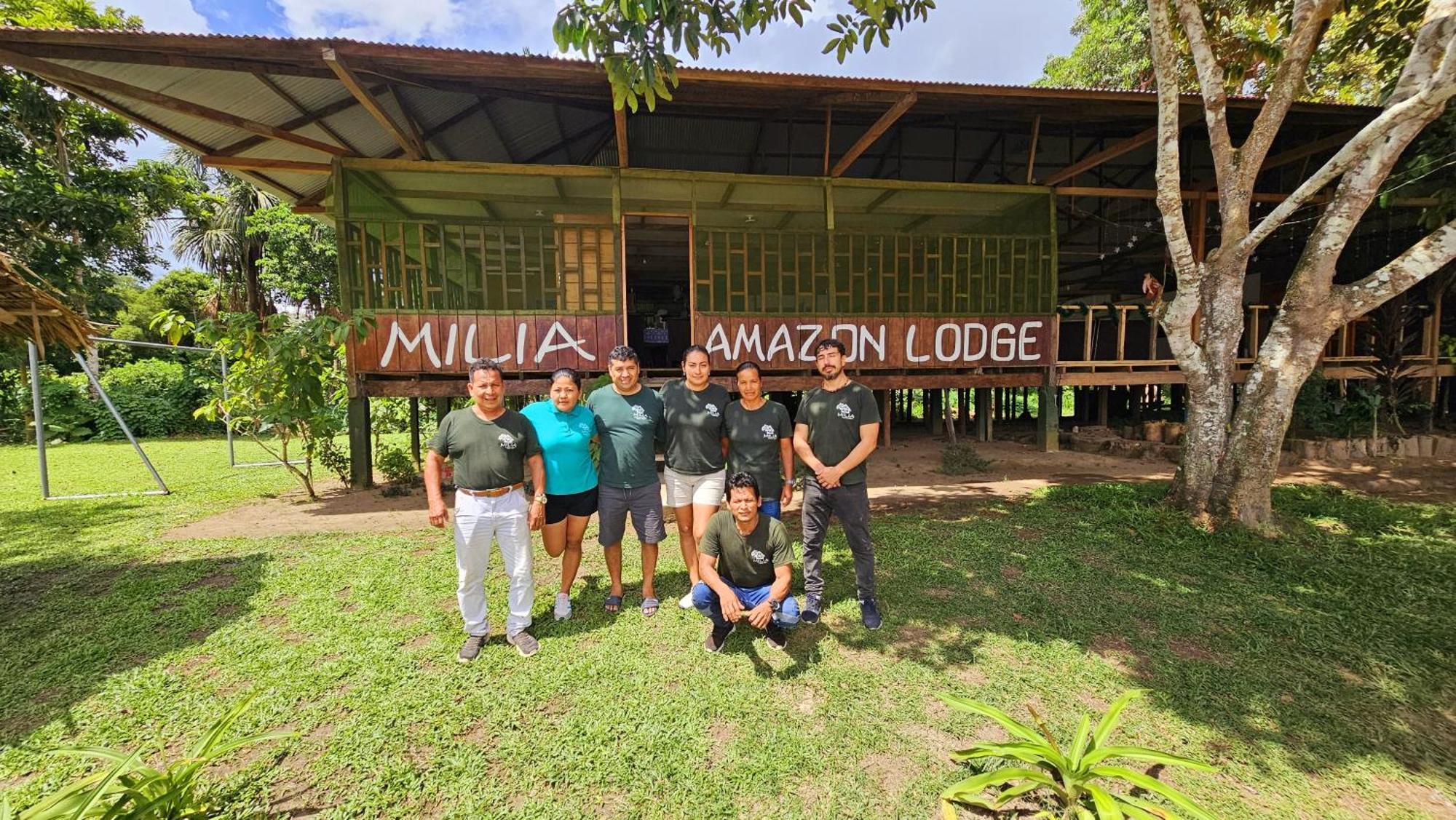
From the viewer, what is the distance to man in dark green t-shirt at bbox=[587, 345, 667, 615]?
3695 millimetres

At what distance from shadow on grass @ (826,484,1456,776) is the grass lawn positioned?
0.02 metres

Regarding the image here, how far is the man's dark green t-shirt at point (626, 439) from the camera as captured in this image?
369 cm

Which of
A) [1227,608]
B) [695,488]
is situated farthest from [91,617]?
[1227,608]

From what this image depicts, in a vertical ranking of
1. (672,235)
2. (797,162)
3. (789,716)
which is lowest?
(789,716)

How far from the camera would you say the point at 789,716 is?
109 inches

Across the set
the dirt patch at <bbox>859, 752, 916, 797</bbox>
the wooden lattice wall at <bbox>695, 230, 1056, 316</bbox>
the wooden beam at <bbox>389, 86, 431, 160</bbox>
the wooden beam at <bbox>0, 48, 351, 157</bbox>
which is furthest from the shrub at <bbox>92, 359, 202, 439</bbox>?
the dirt patch at <bbox>859, 752, 916, 797</bbox>

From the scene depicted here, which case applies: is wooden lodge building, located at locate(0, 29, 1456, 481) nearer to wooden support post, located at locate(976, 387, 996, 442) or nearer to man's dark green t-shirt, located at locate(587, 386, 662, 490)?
wooden support post, located at locate(976, 387, 996, 442)

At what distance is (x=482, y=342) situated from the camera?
7.43 meters

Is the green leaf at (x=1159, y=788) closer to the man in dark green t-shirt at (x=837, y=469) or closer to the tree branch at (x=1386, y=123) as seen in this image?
the man in dark green t-shirt at (x=837, y=469)

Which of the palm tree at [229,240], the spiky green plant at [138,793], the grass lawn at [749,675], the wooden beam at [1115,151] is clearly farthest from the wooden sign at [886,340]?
the palm tree at [229,240]

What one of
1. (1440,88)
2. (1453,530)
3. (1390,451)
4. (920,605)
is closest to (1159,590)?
(920,605)

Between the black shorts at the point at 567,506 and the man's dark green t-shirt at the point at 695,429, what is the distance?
A: 60 centimetres

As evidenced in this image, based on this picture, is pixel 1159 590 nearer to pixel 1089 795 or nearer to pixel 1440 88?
pixel 1089 795

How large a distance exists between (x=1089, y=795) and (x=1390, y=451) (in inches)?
407
